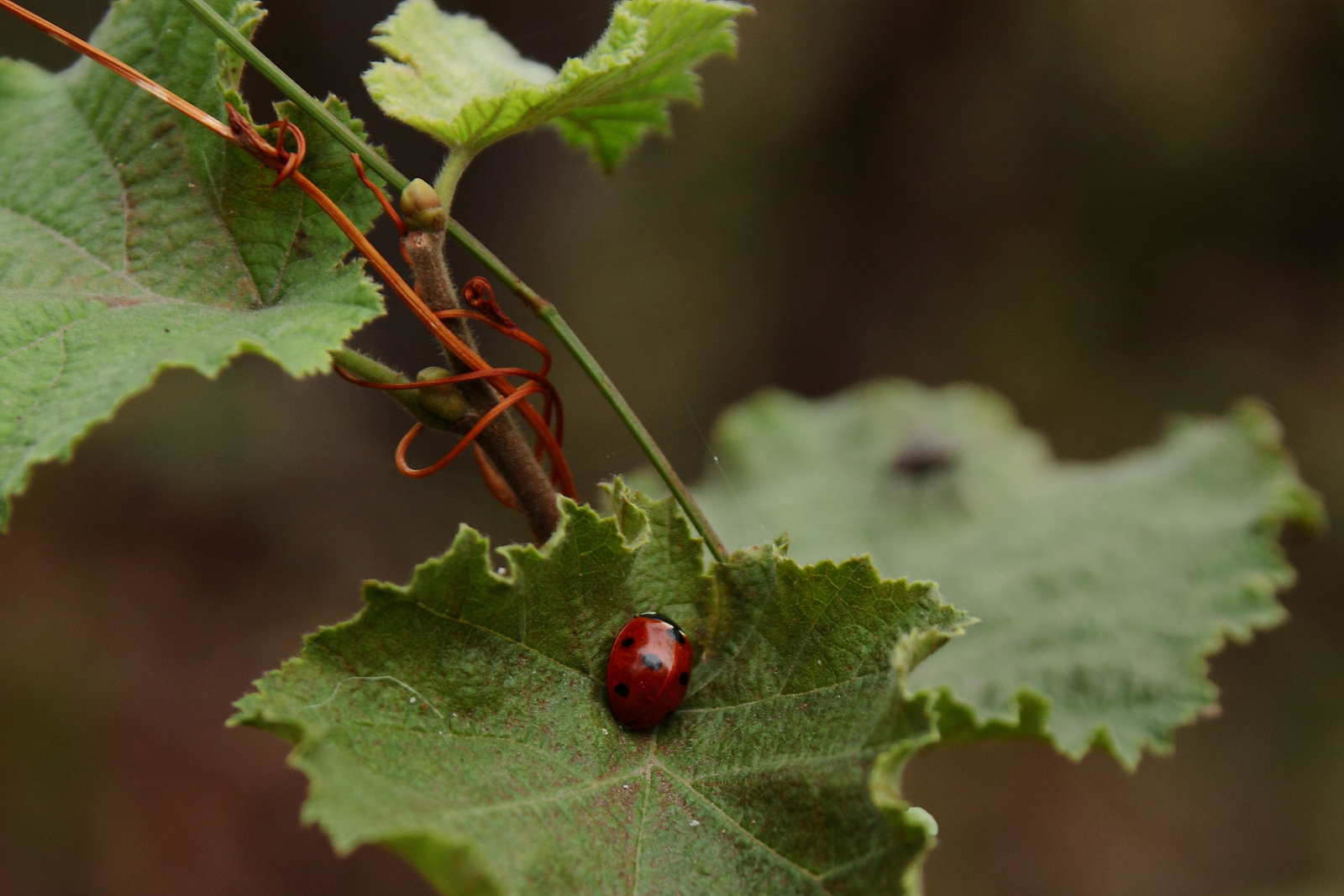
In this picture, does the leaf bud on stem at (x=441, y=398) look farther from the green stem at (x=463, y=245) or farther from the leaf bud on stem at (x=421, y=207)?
the leaf bud on stem at (x=421, y=207)

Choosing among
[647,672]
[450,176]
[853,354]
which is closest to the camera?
[647,672]

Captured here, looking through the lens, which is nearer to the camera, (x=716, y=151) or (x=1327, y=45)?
(x=1327, y=45)

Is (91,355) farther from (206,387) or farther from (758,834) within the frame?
(206,387)

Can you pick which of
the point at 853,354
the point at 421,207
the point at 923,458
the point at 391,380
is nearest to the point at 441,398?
the point at 391,380

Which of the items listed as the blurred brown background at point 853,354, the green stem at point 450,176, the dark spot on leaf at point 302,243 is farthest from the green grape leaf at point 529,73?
the blurred brown background at point 853,354

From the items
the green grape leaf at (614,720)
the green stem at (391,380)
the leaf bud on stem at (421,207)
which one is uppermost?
the leaf bud on stem at (421,207)

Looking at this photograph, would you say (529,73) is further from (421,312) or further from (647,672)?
(647,672)

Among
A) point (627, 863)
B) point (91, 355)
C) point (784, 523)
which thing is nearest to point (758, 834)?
point (627, 863)
